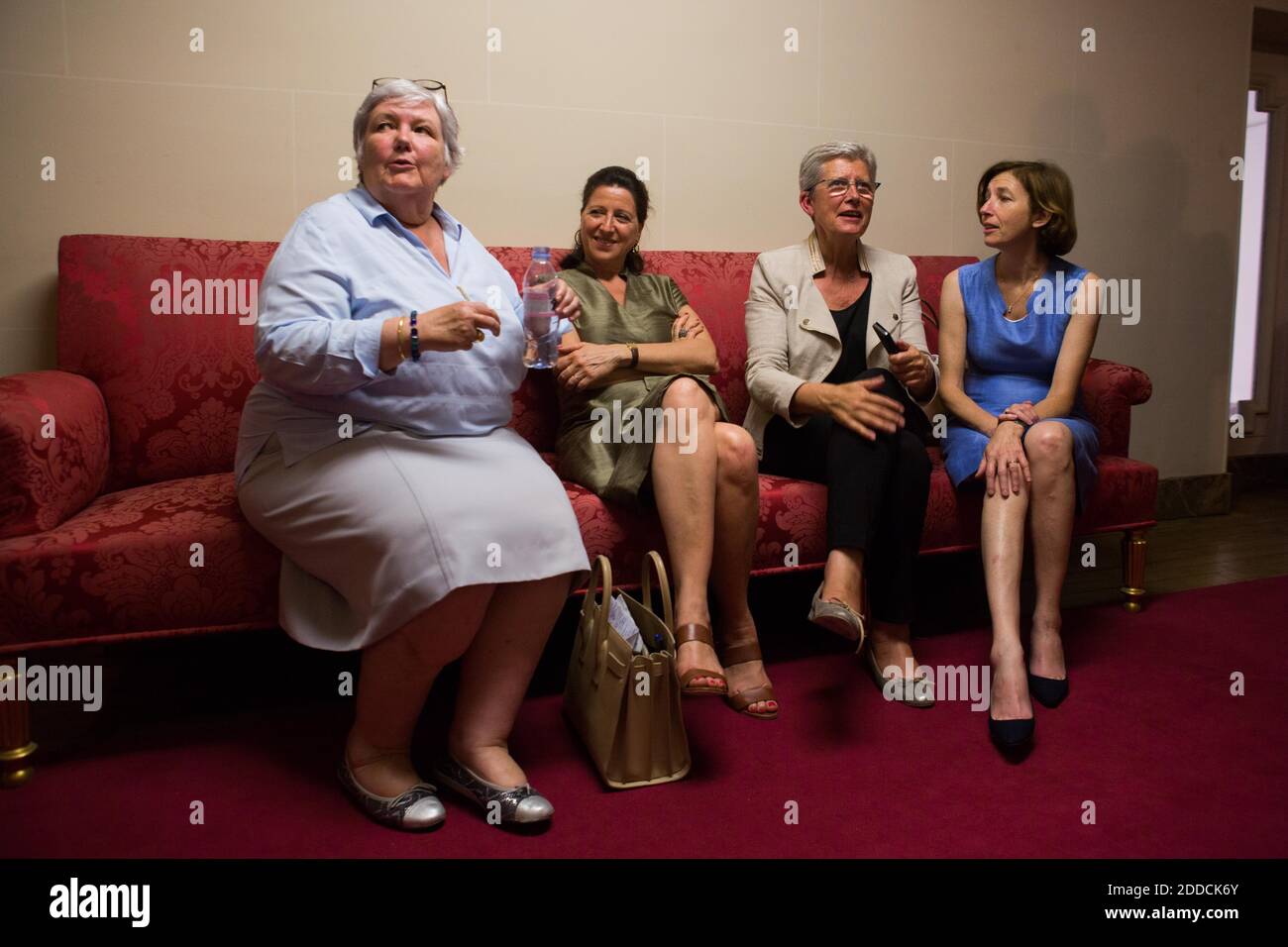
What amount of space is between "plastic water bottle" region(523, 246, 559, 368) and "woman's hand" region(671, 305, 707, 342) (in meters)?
0.41

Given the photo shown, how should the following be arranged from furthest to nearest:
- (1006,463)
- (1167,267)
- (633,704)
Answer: (1167,267) → (1006,463) → (633,704)

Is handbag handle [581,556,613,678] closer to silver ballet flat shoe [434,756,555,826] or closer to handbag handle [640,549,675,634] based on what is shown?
handbag handle [640,549,675,634]

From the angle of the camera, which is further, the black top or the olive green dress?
the black top

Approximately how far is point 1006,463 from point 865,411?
335 mm

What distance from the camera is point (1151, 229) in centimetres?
380

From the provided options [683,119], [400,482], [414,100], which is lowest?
[400,482]

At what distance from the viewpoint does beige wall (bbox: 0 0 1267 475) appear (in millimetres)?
2314

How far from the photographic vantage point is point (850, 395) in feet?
6.67

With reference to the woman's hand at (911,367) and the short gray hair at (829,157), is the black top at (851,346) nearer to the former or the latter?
the woman's hand at (911,367)

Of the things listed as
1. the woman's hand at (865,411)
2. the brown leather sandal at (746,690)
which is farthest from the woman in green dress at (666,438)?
the woman's hand at (865,411)

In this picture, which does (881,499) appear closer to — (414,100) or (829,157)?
(829,157)

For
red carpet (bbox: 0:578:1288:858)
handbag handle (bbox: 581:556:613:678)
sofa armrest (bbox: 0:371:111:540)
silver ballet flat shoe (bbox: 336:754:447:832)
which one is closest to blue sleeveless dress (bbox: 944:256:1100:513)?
red carpet (bbox: 0:578:1288:858)

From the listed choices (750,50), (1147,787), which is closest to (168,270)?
(750,50)

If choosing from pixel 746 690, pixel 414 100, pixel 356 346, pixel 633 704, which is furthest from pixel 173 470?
pixel 746 690
